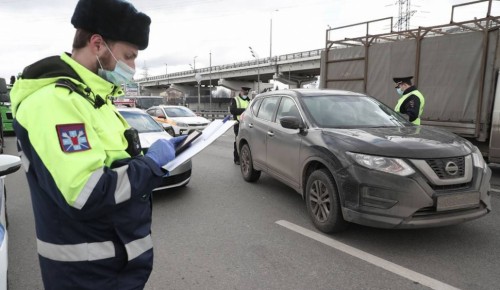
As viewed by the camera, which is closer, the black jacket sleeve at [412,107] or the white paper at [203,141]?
the white paper at [203,141]

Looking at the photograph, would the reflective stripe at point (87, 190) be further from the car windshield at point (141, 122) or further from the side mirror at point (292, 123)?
the car windshield at point (141, 122)

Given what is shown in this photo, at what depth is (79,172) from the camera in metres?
1.21

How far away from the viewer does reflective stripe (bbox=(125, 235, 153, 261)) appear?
149cm

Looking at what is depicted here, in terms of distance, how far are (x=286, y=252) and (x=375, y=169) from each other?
1206 mm

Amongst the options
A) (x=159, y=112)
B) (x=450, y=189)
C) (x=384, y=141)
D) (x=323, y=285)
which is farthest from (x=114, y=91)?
(x=159, y=112)

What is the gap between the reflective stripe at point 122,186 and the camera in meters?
1.29

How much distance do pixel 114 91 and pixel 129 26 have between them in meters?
0.30

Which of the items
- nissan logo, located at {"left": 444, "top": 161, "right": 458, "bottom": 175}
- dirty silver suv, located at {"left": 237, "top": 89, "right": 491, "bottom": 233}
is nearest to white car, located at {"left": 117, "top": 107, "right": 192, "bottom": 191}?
dirty silver suv, located at {"left": 237, "top": 89, "right": 491, "bottom": 233}

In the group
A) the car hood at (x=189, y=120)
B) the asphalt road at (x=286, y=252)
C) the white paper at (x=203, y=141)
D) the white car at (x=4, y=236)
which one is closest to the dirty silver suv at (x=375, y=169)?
the asphalt road at (x=286, y=252)

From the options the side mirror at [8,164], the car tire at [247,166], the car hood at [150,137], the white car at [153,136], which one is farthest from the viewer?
the car tire at [247,166]

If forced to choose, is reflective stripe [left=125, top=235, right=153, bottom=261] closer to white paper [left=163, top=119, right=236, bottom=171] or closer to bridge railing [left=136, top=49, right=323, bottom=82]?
white paper [left=163, top=119, right=236, bottom=171]

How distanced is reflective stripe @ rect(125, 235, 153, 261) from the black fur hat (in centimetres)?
82

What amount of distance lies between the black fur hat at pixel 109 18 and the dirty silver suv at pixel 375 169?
273 centimetres

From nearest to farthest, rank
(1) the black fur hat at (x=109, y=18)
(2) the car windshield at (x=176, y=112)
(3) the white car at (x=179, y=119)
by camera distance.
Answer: (1) the black fur hat at (x=109, y=18)
(3) the white car at (x=179, y=119)
(2) the car windshield at (x=176, y=112)
